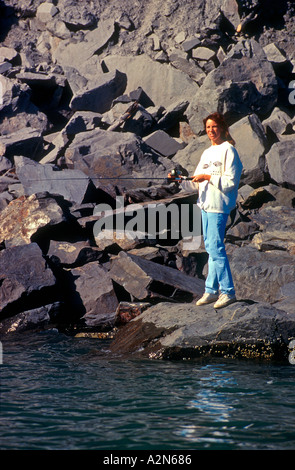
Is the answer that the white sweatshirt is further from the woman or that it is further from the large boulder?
the large boulder

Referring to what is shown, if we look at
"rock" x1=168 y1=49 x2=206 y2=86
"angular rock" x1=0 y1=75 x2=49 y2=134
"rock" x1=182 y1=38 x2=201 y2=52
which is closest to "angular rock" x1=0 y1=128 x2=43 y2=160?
"angular rock" x1=0 y1=75 x2=49 y2=134

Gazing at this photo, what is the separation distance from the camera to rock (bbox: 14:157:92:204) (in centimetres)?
1220

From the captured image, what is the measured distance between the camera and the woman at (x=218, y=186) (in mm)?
6404

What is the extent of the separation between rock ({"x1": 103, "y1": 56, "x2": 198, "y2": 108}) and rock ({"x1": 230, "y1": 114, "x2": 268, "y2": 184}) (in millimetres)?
3272

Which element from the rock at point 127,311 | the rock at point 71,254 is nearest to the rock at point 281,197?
the rock at point 71,254

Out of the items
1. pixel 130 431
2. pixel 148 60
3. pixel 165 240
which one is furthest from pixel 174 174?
pixel 148 60

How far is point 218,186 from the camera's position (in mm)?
6406

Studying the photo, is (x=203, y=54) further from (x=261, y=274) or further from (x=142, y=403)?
(x=142, y=403)

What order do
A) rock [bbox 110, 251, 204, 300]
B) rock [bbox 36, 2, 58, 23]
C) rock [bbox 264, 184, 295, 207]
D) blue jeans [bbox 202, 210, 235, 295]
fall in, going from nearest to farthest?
blue jeans [bbox 202, 210, 235, 295] → rock [bbox 110, 251, 204, 300] → rock [bbox 264, 184, 295, 207] → rock [bbox 36, 2, 58, 23]

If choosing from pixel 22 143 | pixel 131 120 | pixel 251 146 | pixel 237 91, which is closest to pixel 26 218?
pixel 22 143

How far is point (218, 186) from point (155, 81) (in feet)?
40.0

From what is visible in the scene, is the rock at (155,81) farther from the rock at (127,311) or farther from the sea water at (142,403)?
the sea water at (142,403)

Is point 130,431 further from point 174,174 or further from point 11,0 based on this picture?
point 11,0

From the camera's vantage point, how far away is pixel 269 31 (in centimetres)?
1897
